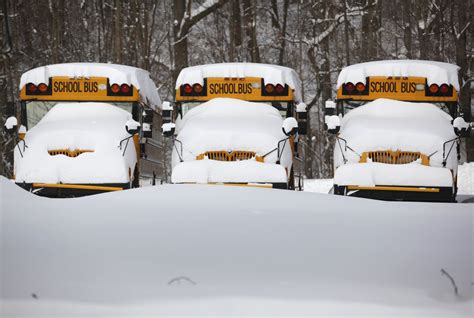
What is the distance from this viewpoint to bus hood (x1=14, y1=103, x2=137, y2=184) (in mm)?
9469

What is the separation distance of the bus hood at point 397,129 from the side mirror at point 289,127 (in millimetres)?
625

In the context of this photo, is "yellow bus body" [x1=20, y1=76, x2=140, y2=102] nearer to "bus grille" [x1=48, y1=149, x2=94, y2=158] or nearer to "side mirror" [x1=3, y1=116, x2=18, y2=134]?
"side mirror" [x1=3, y1=116, x2=18, y2=134]

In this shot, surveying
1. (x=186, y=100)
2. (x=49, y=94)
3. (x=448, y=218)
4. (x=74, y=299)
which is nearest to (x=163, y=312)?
(x=74, y=299)

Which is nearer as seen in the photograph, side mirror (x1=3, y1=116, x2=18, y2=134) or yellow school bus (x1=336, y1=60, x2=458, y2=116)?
side mirror (x1=3, y1=116, x2=18, y2=134)

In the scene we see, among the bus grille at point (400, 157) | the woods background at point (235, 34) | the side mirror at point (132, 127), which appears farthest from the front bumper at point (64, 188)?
the woods background at point (235, 34)

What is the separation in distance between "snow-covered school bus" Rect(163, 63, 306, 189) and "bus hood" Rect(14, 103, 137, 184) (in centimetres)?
77

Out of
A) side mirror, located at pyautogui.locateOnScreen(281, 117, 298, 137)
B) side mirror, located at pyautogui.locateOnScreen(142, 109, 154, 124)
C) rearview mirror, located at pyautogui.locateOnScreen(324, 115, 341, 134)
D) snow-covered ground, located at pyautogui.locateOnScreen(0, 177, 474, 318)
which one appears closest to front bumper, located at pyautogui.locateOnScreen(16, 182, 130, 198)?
side mirror, located at pyautogui.locateOnScreen(142, 109, 154, 124)

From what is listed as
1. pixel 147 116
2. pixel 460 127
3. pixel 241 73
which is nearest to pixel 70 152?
pixel 147 116

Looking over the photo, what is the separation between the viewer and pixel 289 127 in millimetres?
9656

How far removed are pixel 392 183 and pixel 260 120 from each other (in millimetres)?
2041

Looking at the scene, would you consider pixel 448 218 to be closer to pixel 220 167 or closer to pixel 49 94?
pixel 220 167

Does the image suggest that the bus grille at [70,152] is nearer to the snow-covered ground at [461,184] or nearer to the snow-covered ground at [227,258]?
the snow-covered ground at [227,258]

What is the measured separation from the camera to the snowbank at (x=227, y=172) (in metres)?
8.95

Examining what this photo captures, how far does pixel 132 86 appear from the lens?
36.4ft
